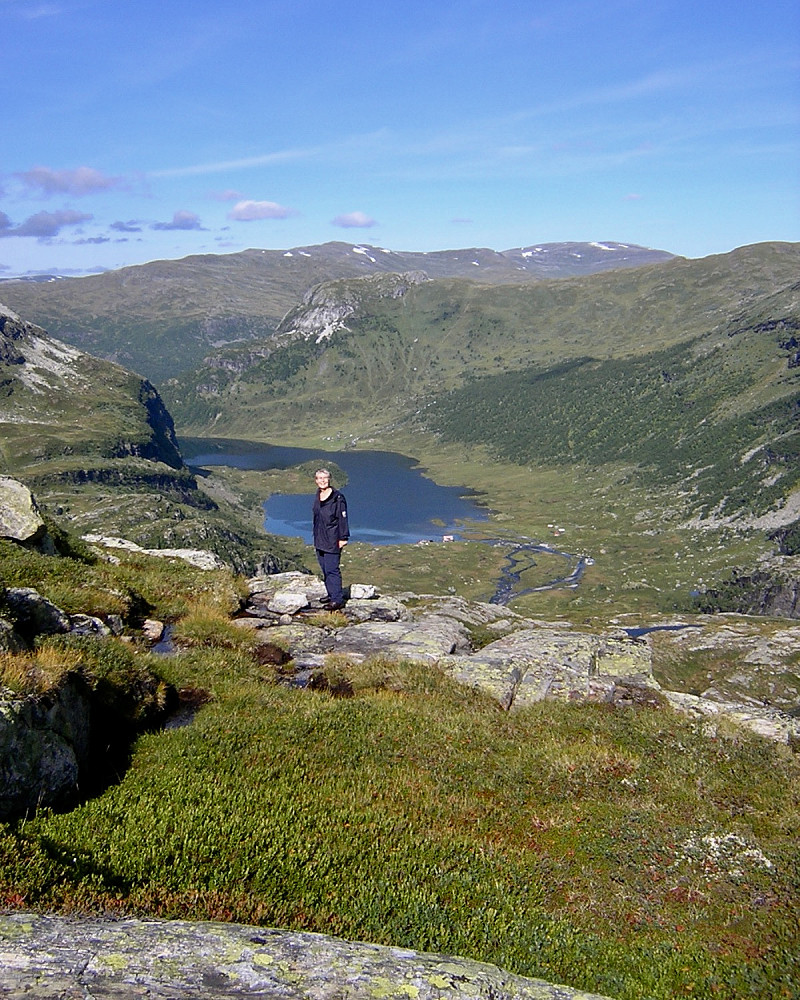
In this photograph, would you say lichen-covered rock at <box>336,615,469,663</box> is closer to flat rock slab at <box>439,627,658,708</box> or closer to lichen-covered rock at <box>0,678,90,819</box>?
flat rock slab at <box>439,627,658,708</box>

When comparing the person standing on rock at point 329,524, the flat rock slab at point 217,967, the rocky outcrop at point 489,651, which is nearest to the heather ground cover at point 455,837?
the flat rock slab at point 217,967

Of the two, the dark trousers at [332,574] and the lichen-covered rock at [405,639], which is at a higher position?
the dark trousers at [332,574]

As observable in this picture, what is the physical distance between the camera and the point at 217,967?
7.34 m

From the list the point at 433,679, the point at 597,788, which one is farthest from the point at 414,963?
the point at 433,679

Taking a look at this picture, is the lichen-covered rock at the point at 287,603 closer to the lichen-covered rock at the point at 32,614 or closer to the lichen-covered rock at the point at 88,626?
the lichen-covered rock at the point at 88,626

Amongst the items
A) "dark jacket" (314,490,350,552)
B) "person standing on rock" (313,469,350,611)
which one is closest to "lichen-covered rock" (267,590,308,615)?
"person standing on rock" (313,469,350,611)

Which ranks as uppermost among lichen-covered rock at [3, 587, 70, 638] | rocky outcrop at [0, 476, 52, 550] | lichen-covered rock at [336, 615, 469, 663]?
rocky outcrop at [0, 476, 52, 550]

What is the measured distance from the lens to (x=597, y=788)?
1442 centimetres

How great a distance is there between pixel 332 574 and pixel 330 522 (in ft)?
8.00

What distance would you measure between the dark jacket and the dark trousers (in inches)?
15.8

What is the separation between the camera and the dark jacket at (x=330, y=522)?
26.5 metres

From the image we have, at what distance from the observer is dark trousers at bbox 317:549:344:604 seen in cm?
2722

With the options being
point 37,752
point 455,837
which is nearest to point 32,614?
point 37,752

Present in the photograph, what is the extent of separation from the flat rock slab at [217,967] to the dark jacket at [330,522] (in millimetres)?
18826
